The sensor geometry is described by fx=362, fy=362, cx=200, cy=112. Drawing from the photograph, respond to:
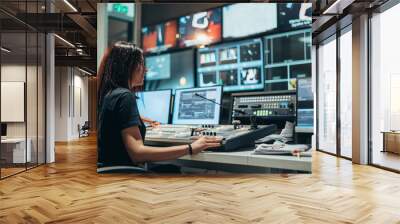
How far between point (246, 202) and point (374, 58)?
393 centimetres

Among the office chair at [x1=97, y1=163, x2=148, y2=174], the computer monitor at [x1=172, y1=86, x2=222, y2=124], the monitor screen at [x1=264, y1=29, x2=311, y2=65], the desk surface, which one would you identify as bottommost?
the office chair at [x1=97, y1=163, x2=148, y2=174]

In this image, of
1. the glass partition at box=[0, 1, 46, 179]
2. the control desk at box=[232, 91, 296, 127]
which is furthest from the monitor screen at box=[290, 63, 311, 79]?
the glass partition at box=[0, 1, 46, 179]

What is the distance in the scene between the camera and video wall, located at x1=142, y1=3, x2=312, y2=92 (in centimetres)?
461

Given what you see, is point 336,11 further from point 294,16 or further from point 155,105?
point 155,105

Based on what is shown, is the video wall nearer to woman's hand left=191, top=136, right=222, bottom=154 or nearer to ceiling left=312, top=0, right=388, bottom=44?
woman's hand left=191, top=136, right=222, bottom=154

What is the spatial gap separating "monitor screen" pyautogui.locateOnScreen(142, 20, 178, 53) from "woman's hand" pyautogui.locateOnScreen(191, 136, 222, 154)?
1.30 m

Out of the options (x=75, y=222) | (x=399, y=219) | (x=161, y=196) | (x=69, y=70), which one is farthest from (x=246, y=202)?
(x=69, y=70)

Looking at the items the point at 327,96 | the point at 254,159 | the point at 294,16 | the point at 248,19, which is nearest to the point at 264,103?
the point at 254,159

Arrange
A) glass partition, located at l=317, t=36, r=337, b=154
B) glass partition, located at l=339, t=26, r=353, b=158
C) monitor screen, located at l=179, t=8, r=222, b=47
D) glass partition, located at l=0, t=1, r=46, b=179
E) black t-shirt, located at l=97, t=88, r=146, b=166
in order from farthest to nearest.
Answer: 1. glass partition, located at l=317, t=36, r=337, b=154
2. glass partition, located at l=339, t=26, r=353, b=158
3. glass partition, located at l=0, t=1, r=46, b=179
4. monitor screen, located at l=179, t=8, r=222, b=47
5. black t-shirt, located at l=97, t=88, r=146, b=166

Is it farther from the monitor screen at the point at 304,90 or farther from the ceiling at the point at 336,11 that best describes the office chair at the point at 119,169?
the ceiling at the point at 336,11

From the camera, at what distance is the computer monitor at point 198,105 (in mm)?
Answer: 4537

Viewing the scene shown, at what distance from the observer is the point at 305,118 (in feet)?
15.4

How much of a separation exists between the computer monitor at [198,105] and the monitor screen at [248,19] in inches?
30.9

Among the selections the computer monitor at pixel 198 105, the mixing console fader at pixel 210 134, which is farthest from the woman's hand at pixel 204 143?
the computer monitor at pixel 198 105
